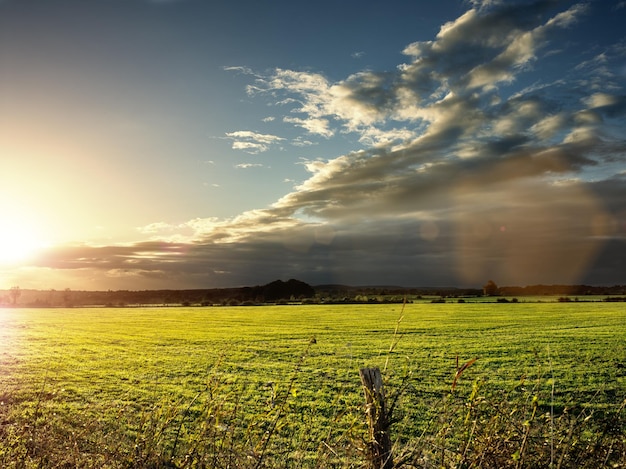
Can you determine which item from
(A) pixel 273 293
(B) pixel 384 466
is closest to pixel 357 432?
(B) pixel 384 466

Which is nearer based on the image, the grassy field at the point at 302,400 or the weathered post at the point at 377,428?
the weathered post at the point at 377,428

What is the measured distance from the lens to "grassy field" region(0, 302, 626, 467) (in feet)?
17.5

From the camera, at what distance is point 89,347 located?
26984 mm

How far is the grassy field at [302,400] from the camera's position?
17.5ft

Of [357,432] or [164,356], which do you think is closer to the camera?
[357,432]

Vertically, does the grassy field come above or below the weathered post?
below

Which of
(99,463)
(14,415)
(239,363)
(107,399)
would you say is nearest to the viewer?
(99,463)

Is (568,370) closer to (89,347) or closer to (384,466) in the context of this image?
(384,466)

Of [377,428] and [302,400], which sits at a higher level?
[377,428]

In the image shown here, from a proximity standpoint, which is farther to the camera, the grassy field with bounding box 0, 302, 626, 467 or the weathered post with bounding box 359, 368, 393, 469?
the grassy field with bounding box 0, 302, 626, 467

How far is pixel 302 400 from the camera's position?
12.8 metres

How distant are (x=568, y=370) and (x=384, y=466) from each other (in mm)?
15231

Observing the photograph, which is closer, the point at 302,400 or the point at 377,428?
the point at 377,428

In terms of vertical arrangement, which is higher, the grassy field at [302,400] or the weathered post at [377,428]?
the weathered post at [377,428]
